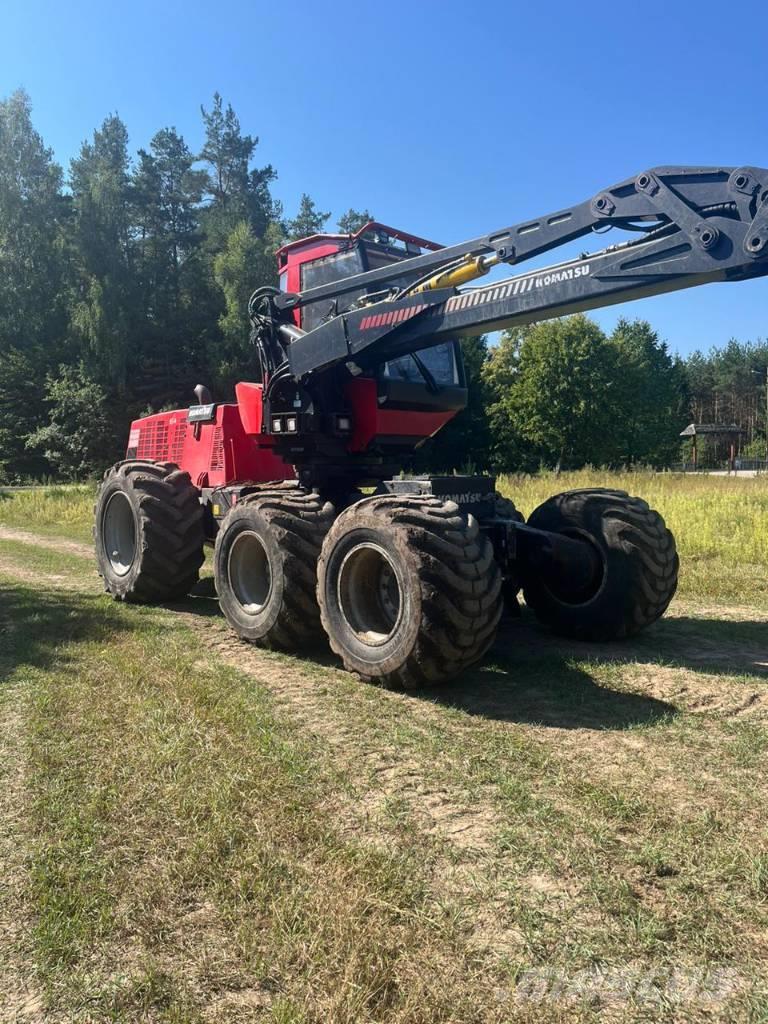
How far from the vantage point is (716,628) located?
6715 mm

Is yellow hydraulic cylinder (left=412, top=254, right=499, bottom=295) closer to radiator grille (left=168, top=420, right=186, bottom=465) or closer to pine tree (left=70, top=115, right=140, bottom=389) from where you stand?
radiator grille (left=168, top=420, right=186, bottom=465)

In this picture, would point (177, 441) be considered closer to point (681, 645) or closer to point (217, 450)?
point (217, 450)

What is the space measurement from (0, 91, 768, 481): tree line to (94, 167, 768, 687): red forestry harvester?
27156 millimetres

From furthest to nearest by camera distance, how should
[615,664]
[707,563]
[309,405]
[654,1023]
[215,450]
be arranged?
[707,563] < [215,450] < [309,405] < [615,664] < [654,1023]

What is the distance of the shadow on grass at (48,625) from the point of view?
5.76m

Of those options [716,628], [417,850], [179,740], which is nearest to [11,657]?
[179,740]

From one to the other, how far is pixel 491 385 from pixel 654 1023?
4040cm

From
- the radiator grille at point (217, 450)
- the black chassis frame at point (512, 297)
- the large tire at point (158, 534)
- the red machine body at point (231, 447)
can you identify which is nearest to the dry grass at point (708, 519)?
the black chassis frame at point (512, 297)

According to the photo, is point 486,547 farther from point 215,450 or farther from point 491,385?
point 491,385

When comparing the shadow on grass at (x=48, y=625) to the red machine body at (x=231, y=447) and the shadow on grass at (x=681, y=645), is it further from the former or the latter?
the shadow on grass at (x=681, y=645)

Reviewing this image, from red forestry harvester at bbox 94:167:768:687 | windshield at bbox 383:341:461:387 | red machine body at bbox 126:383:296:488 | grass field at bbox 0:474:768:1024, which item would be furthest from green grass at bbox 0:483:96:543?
grass field at bbox 0:474:768:1024

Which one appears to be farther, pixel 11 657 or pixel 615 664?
pixel 11 657

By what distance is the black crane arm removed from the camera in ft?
14.9

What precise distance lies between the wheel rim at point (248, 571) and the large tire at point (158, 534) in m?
1.49
